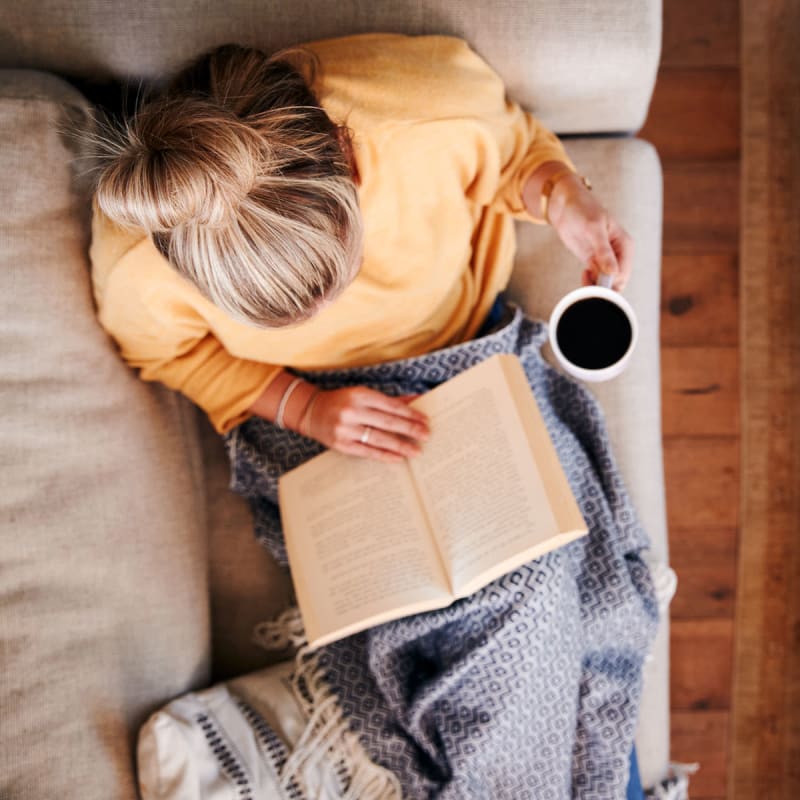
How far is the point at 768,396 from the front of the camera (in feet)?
4.50

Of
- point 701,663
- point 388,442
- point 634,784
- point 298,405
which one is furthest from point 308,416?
point 701,663

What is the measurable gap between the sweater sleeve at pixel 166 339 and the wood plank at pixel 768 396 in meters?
0.89

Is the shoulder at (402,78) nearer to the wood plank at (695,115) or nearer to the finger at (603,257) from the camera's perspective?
the finger at (603,257)

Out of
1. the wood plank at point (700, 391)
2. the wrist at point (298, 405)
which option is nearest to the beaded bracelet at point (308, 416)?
the wrist at point (298, 405)

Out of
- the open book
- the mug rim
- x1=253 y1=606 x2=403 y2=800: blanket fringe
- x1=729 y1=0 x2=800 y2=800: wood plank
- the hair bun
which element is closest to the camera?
the hair bun

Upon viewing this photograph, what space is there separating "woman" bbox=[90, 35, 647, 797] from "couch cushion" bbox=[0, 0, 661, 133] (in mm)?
61

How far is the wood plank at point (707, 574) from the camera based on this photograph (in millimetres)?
1377

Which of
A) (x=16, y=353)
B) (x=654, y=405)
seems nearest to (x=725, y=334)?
(x=654, y=405)

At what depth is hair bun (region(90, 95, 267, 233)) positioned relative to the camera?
0.60 metres

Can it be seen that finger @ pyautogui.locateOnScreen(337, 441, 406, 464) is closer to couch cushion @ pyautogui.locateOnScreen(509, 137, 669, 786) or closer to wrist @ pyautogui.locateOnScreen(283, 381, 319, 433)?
wrist @ pyautogui.locateOnScreen(283, 381, 319, 433)

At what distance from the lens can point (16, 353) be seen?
84 centimetres

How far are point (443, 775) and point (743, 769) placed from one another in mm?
722

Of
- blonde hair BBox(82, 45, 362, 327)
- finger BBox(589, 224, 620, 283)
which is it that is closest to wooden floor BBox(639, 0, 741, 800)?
finger BBox(589, 224, 620, 283)

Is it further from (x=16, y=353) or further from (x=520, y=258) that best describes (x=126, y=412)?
(x=520, y=258)
